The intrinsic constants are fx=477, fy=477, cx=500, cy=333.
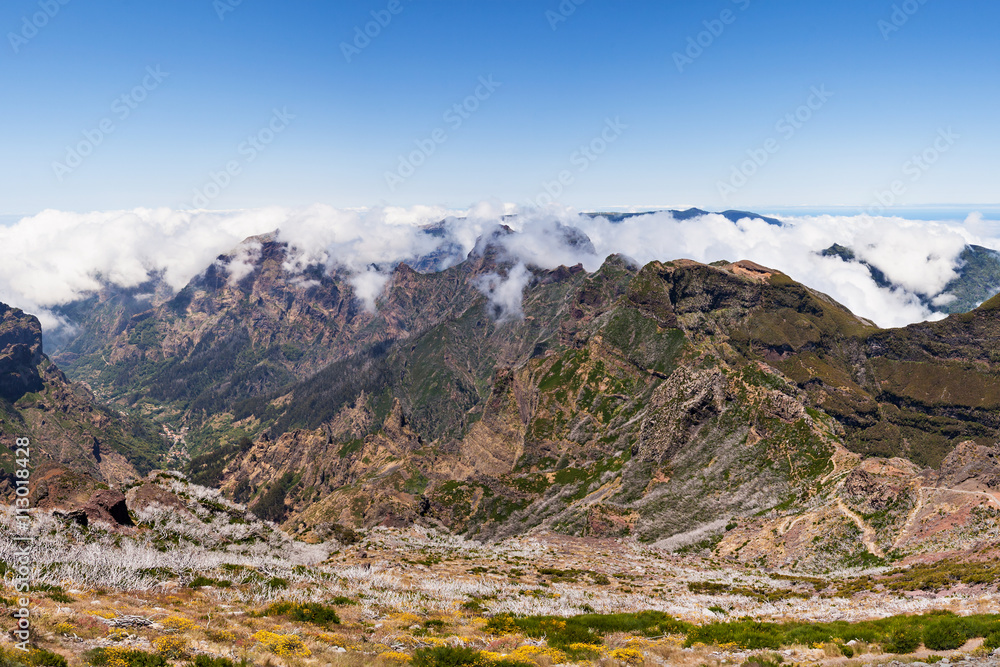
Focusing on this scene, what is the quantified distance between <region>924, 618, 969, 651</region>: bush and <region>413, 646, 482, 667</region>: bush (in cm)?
2021

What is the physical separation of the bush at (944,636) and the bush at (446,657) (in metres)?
20.2

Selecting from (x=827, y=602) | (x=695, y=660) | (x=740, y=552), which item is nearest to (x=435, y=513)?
(x=740, y=552)

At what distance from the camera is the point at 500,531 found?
155m

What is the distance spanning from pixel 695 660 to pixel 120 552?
32788 mm

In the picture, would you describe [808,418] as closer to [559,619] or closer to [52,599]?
[559,619]

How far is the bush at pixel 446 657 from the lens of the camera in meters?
18.5

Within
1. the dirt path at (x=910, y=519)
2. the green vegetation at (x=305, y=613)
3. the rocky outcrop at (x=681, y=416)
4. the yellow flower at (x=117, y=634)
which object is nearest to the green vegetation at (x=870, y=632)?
the green vegetation at (x=305, y=613)

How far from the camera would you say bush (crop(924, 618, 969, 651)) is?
2102cm

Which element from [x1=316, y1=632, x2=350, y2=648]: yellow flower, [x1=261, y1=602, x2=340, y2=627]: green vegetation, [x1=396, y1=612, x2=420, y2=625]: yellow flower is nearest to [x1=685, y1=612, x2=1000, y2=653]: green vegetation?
[x1=396, y1=612, x2=420, y2=625]: yellow flower

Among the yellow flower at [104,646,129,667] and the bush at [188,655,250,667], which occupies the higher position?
the yellow flower at [104,646,129,667]

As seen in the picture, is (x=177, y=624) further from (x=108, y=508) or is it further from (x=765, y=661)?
(x=765, y=661)

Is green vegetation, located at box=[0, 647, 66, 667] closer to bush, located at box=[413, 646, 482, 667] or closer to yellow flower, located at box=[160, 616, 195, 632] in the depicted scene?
yellow flower, located at box=[160, 616, 195, 632]

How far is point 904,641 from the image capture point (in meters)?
21.7

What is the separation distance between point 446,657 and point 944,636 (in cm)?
2216
